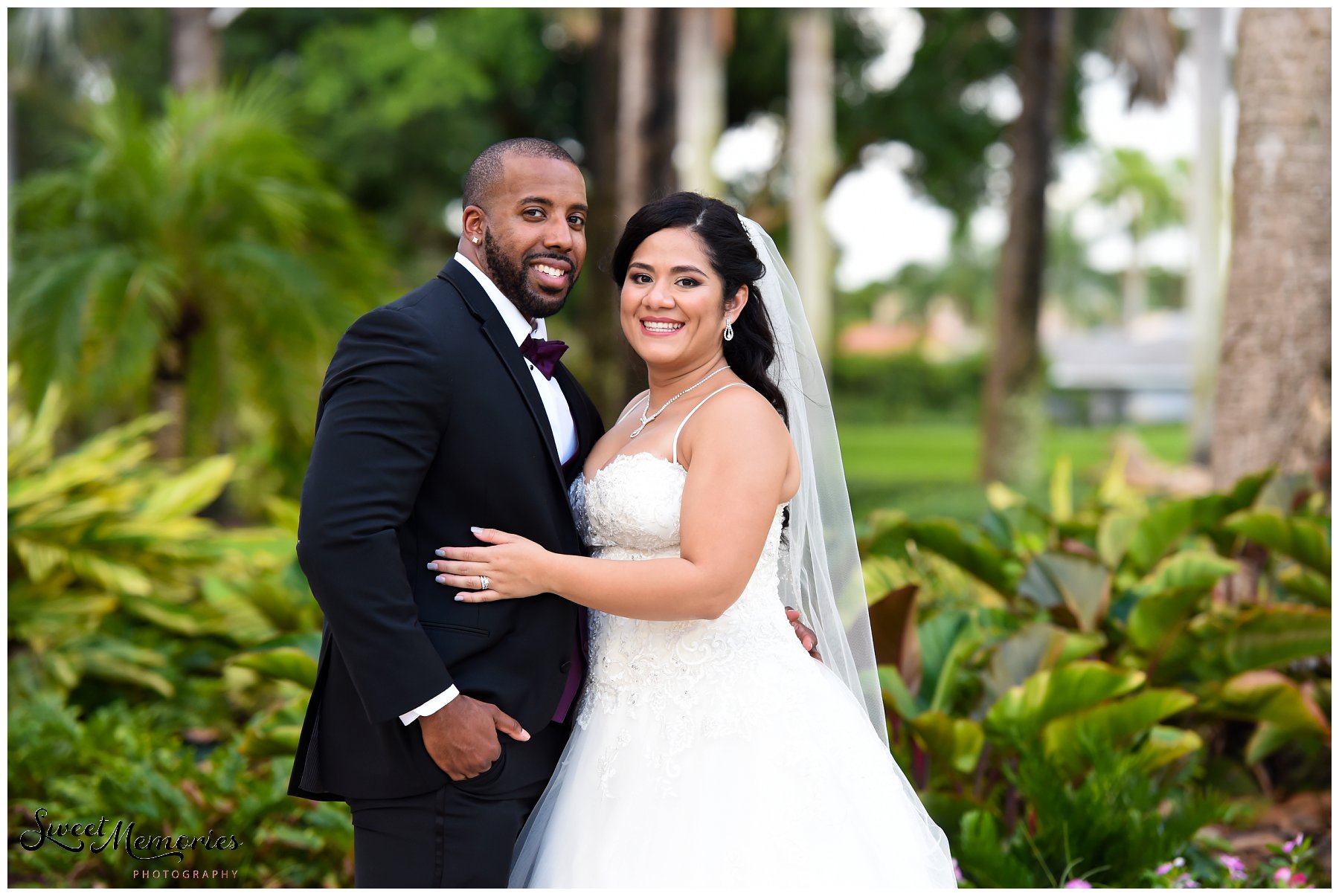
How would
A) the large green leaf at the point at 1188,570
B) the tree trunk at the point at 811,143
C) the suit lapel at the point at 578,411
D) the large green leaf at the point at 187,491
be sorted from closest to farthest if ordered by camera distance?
the suit lapel at the point at 578,411
the large green leaf at the point at 1188,570
the large green leaf at the point at 187,491
the tree trunk at the point at 811,143

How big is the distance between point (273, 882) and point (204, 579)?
2047 mm

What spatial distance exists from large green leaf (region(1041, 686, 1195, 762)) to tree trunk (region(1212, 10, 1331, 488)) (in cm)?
255

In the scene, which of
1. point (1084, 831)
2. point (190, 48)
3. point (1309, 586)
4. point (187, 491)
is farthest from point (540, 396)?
point (190, 48)

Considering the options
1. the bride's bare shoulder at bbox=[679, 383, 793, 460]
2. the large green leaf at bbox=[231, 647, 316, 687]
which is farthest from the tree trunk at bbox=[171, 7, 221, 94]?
the bride's bare shoulder at bbox=[679, 383, 793, 460]

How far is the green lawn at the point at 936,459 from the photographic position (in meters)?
13.9

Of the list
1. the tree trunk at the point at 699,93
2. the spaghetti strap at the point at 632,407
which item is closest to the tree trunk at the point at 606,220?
the tree trunk at the point at 699,93

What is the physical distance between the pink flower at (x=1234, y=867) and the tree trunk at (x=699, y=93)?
10529 mm

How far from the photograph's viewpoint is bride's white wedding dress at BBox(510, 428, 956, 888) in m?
2.43

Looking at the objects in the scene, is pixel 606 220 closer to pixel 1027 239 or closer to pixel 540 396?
pixel 1027 239

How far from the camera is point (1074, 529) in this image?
17.1 feet

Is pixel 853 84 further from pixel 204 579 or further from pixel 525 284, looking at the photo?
pixel 525 284

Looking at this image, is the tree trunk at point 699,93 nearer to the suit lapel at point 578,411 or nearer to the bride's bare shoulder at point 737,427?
the suit lapel at point 578,411

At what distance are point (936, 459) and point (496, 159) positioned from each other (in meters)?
22.9

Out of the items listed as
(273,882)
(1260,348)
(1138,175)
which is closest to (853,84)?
(1260,348)
